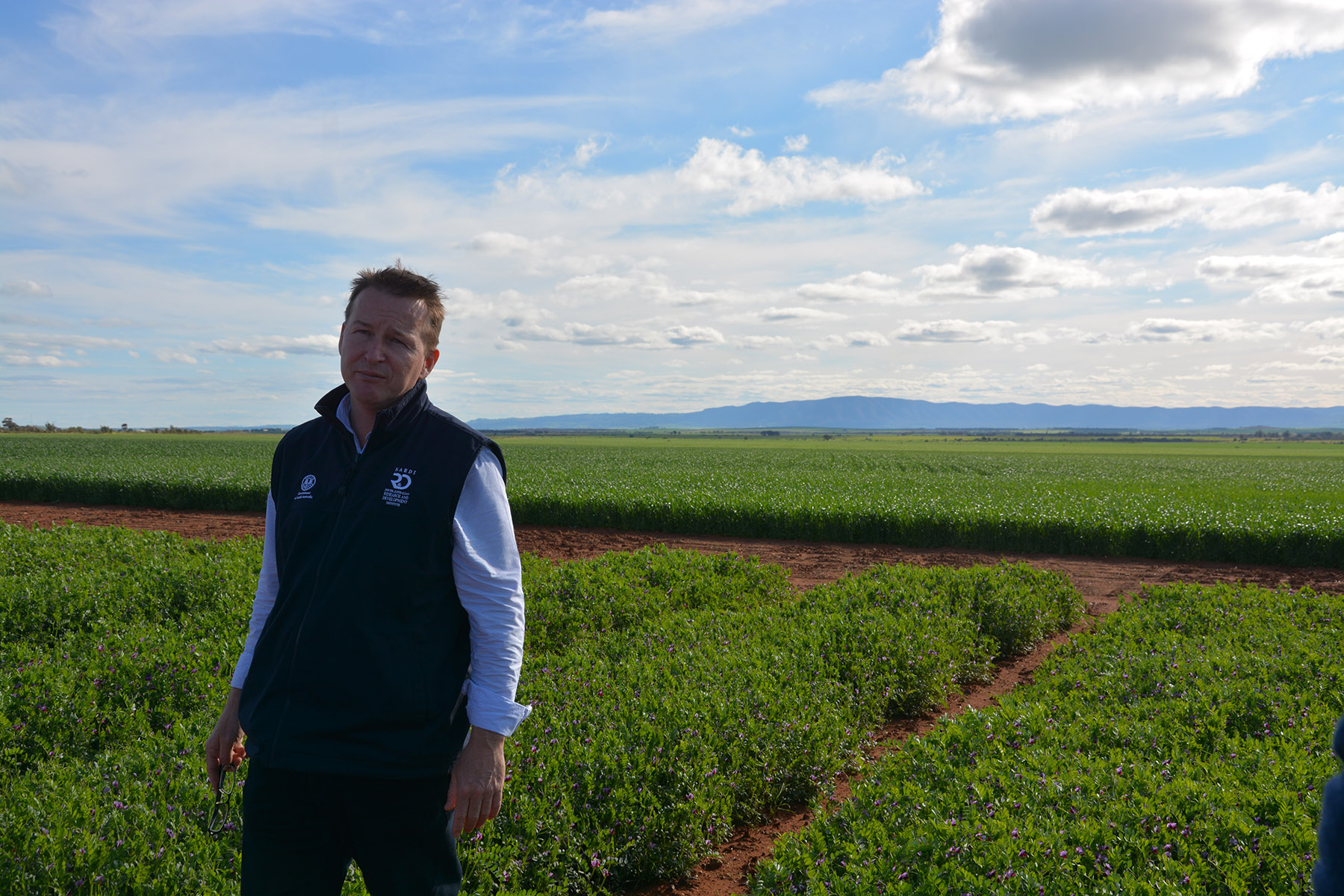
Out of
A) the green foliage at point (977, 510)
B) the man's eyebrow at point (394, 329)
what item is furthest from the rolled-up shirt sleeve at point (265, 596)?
the green foliage at point (977, 510)

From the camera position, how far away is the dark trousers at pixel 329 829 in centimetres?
252

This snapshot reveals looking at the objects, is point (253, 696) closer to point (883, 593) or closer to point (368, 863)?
point (368, 863)

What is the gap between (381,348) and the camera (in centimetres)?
268

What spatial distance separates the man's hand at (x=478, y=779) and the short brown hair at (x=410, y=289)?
145 centimetres

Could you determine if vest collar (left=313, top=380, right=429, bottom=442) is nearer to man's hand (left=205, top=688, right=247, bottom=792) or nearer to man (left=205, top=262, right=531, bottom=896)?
man (left=205, top=262, right=531, bottom=896)

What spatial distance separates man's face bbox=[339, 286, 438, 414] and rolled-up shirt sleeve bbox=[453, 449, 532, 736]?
18.8 inches

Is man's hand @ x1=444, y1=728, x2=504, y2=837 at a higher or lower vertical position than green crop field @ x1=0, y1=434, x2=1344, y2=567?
higher

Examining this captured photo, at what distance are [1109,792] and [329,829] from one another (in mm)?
4906

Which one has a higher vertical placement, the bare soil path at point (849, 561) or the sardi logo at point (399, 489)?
the sardi logo at point (399, 489)

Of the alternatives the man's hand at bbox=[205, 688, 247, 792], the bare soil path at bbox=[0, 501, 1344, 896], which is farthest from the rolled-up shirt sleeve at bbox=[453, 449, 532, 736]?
the bare soil path at bbox=[0, 501, 1344, 896]

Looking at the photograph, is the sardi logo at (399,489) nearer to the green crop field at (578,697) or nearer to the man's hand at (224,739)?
the man's hand at (224,739)

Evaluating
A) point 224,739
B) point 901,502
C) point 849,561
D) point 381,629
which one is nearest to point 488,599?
point 381,629

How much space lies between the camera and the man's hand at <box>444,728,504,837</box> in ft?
8.23

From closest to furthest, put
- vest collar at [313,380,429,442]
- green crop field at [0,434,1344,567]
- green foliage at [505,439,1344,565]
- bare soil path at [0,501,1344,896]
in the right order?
vest collar at [313,380,429,442], bare soil path at [0,501,1344,896], green foliage at [505,439,1344,565], green crop field at [0,434,1344,567]
